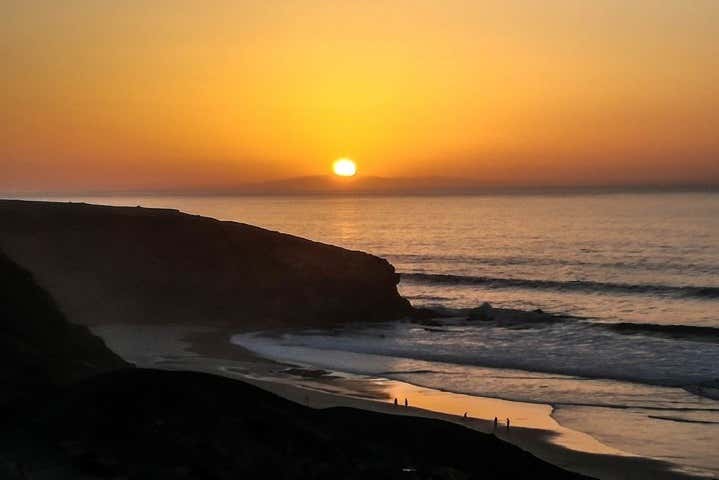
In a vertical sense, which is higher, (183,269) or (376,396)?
(183,269)

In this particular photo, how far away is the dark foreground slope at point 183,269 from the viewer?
128ft

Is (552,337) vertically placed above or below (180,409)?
below

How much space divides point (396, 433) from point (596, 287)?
4398 centimetres

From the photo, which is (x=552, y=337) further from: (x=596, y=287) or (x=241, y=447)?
(x=241, y=447)

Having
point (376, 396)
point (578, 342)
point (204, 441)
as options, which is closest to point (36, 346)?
point (204, 441)

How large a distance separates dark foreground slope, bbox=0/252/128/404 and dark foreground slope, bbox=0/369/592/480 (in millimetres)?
1709

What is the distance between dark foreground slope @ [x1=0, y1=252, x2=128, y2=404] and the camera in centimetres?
1303

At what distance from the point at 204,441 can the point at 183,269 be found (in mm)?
31082

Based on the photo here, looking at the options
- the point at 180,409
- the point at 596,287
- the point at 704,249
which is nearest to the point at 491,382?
the point at 180,409

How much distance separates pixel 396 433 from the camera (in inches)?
508

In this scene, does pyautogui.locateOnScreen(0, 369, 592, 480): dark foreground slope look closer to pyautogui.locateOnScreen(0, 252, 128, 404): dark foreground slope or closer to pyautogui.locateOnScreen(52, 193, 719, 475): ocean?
pyautogui.locateOnScreen(0, 252, 128, 404): dark foreground slope

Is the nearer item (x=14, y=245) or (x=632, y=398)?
(x=632, y=398)

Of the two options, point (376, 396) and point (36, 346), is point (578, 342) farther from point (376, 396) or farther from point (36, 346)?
point (36, 346)

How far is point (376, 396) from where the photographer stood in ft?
77.7
